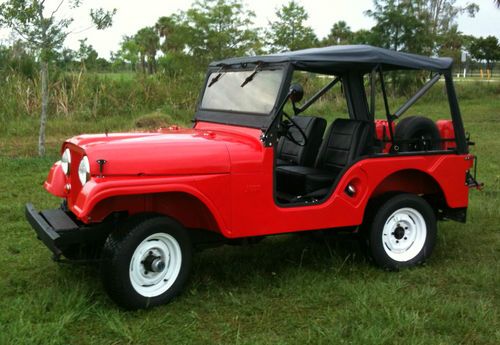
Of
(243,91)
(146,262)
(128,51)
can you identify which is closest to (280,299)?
(146,262)

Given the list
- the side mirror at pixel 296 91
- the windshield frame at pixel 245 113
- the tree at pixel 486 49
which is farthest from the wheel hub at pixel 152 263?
the tree at pixel 486 49

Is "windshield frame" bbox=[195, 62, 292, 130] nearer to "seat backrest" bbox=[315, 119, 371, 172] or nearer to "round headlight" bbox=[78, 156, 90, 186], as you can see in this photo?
"seat backrest" bbox=[315, 119, 371, 172]

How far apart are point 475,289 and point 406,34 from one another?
1688 cm

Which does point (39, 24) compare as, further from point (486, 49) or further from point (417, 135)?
point (486, 49)

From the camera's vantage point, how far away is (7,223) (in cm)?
576

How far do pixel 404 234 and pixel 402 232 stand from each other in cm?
4

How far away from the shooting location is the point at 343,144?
4.85 m

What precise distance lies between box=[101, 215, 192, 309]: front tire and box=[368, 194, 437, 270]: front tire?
1.63 m

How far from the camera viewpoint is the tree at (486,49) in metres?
49.8

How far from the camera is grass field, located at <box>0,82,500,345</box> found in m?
3.46

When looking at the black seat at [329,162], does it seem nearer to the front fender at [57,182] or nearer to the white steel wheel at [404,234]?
the white steel wheel at [404,234]

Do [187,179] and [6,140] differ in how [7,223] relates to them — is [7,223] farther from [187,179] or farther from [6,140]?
[6,140]

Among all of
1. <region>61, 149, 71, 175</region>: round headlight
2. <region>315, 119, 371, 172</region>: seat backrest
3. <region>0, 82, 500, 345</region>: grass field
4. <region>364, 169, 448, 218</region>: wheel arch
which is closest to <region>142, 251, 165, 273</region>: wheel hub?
<region>0, 82, 500, 345</region>: grass field

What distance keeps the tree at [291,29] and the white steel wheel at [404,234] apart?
53.1ft
